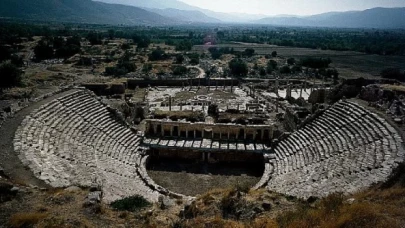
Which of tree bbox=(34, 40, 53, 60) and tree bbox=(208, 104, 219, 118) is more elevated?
tree bbox=(34, 40, 53, 60)

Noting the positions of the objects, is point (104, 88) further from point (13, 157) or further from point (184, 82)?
point (13, 157)

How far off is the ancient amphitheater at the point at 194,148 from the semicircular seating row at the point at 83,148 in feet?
0.20

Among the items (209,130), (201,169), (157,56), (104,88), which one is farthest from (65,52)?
(201,169)

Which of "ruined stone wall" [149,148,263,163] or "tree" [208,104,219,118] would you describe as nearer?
"ruined stone wall" [149,148,263,163]

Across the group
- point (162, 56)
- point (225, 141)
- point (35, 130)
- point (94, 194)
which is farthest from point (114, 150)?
point (162, 56)

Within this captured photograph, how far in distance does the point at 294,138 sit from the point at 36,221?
24.6 metres

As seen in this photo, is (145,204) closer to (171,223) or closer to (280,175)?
(171,223)

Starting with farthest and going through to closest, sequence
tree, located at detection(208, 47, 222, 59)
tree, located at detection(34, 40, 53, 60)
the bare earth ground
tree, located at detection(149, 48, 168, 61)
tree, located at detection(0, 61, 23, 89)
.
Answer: tree, located at detection(208, 47, 222, 59) → tree, located at detection(149, 48, 168, 61) → the bare earth ground → tree, located at detection(34, 40, 53, 60) → tree, located at detection(0, 61, 23, 89)

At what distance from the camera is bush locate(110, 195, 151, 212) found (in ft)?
53.8

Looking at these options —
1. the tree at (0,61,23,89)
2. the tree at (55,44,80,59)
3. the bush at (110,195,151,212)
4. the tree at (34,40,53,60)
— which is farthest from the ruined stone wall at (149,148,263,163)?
the tree at (55,44,80,59)

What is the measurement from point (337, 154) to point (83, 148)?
67.0ft

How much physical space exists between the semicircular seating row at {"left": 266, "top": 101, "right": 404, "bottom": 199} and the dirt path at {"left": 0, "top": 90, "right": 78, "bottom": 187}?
15.8 m

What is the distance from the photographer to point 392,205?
581 inches

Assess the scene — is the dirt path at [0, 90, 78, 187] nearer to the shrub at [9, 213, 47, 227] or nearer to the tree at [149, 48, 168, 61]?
the shrub at [9, 213, 47, 227]
